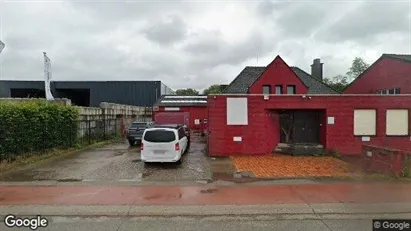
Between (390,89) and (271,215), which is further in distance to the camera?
(390,89)

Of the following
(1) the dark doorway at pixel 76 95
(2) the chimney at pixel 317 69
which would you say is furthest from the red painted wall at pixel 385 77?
(1) the dark doorway at pixel 76 95

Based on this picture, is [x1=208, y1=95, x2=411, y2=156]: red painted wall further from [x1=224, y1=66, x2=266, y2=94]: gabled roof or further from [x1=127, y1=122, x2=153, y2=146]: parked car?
[x1=224, y1=66, x2=266, y2=94]: gabled roof

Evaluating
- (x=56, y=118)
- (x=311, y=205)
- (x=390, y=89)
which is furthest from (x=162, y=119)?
(x=311, y=205)

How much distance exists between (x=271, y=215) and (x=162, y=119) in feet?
68.8

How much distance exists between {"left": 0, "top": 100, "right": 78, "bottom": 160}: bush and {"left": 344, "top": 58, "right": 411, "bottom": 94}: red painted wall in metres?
22.9

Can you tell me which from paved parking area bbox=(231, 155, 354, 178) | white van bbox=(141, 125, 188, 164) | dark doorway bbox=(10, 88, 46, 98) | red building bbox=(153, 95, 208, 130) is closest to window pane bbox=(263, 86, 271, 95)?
red building bbox=(153, 95, 208, 130)

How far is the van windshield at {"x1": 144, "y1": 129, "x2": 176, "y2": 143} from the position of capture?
1366 cm

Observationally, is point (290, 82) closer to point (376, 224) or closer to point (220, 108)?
point (220, 108)

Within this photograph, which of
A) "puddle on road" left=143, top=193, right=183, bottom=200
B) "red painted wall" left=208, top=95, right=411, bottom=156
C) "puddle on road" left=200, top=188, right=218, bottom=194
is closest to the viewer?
"puddle on road" left=143, top=193, right=183, bottom=200

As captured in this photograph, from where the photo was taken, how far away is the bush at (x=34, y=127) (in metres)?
13.7

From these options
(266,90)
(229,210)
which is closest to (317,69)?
(266,90)

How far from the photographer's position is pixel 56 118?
17.6 metres

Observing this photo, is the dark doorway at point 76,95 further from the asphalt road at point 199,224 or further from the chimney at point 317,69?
the asphalt road at point 199,224

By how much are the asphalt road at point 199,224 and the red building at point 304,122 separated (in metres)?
9.77
